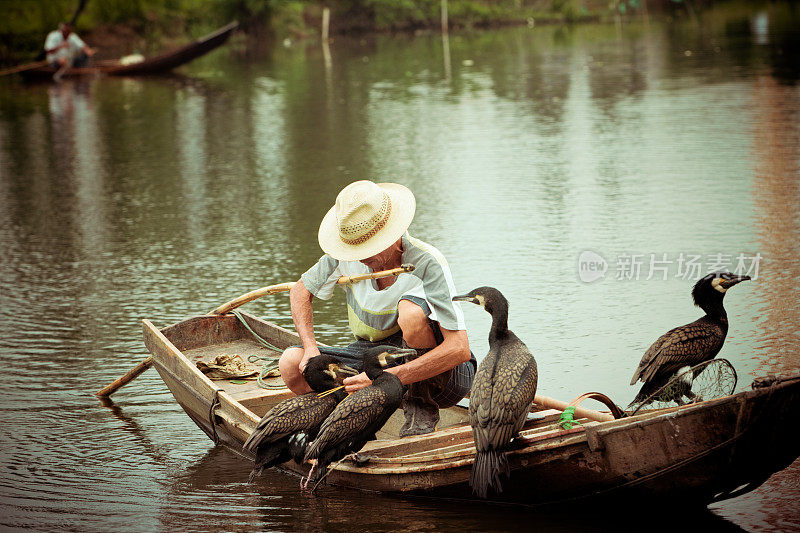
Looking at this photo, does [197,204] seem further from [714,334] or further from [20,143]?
[714,334]

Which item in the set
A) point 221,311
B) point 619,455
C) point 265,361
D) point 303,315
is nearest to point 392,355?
point 303,315

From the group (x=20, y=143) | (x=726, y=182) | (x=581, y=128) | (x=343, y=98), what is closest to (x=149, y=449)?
(x=726, y=182)

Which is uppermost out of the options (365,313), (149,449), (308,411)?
(365,313)

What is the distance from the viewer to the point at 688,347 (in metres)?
4.37

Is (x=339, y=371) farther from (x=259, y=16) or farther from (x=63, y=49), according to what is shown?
(x=259, y=16)

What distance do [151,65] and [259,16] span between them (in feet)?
49.9

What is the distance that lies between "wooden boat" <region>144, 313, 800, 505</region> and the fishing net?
0.36 metres

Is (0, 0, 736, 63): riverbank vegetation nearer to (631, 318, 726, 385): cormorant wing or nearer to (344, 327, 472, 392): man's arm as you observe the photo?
(344, 327, 472, 392): man's arm

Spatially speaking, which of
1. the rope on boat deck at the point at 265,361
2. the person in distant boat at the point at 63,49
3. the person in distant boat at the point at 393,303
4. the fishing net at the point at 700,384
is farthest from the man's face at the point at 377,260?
the person in distant boat at the point at 63,49

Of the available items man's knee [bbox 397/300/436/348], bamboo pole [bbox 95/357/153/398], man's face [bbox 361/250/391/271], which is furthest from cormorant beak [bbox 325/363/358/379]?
bamboo pole [bbox 95/357/153/398]

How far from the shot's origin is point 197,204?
11.4 metres

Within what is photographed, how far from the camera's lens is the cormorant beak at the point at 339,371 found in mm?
4699

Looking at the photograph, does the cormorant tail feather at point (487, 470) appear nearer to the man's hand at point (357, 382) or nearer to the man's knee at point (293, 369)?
the man's hand at point (357, 382)

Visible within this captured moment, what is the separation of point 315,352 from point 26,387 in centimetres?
256
